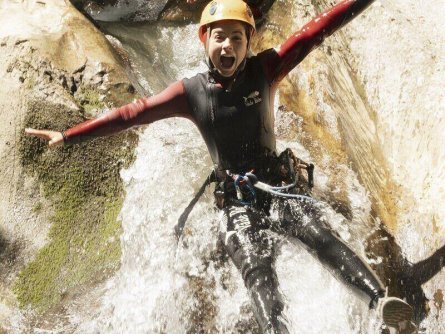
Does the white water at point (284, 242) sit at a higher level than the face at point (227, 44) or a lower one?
lower

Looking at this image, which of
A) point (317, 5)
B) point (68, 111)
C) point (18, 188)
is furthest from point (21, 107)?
point (317, 5)

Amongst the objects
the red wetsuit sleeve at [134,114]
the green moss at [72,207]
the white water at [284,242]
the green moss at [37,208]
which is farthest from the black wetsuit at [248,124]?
the green moss at [37,208]

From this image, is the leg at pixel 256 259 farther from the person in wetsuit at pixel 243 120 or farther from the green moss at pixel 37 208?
the green moss at pixel 37 208

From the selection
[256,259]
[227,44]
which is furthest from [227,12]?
[256,259]

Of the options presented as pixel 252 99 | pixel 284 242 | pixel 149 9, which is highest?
pixel 149 9

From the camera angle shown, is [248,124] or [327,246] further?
[248,124]

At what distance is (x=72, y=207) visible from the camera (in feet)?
15.6

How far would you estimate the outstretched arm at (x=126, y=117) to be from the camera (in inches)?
141

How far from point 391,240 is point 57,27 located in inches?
174

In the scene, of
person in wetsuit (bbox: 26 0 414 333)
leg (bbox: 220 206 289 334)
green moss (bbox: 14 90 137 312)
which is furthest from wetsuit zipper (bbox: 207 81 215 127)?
green moss (bbox: 14 90 137 312)

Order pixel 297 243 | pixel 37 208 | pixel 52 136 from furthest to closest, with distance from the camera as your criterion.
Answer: pixel 37 208, pixel 297 243, pixel 52 136

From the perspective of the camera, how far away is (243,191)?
12.7ft

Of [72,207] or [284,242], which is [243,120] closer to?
[284,242]

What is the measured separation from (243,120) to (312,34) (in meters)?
0.87
